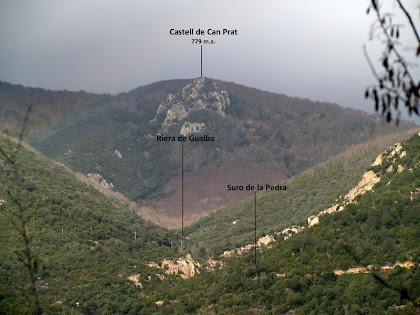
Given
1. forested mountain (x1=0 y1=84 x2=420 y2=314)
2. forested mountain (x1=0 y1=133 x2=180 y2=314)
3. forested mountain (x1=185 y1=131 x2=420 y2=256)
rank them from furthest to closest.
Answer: forested mountain (x1=185 y1=131 x2=420 y2=256)
forested mountain (x1=0 y1=133 x2=180 y2=314)
forested mountain (x1=0 y1=84 x2=420 y2=314)

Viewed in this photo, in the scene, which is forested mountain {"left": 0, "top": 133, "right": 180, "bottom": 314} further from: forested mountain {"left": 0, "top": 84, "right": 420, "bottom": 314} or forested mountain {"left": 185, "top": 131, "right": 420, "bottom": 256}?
forested mountain {"left": 185, "top": 131, "right": 420, "bottom": 256}

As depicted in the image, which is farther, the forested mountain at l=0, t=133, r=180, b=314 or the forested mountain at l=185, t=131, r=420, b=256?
the forested mountain at l=185, t=131, r=420, b=256

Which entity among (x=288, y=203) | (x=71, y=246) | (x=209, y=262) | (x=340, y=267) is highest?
(x=288, y=203)

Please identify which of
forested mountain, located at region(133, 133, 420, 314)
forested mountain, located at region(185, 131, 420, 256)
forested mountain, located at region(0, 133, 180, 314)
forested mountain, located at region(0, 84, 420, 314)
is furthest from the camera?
forested mountain, located at region(185, 131, 420, 256)

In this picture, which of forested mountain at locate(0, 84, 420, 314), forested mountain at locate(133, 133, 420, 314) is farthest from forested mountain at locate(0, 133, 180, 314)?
forested mountain at locate(133, 133, 420, 314)

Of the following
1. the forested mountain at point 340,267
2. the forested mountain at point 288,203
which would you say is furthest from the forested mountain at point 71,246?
the forested mountain at point 288,203

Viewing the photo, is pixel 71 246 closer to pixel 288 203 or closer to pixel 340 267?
pixel 340 267

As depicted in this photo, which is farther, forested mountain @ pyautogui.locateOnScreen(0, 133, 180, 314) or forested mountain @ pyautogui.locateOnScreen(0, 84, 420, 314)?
forested mountain @ pyautogui.locateOnScreen(0, 133, 180, 314)

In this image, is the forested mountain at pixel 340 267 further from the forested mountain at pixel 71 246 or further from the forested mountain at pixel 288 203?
the forested mountain at pixel 288 203

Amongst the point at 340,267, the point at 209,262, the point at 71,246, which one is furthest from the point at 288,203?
the point at 340,267

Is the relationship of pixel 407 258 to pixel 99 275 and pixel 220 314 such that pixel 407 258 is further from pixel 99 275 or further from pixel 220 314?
pixel 99 275

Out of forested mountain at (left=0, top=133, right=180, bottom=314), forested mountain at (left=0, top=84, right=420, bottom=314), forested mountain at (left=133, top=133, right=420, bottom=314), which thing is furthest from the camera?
forested mountain at (left=0, top=133, right=180, bottom=314)
